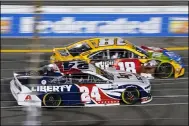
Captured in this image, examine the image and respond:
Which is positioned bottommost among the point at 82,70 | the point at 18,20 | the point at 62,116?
the point at 62,116

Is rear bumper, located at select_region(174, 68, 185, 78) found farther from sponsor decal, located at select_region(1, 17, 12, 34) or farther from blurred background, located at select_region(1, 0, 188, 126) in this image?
sponsor decal, located at select_region(1, 17, 12, 34)

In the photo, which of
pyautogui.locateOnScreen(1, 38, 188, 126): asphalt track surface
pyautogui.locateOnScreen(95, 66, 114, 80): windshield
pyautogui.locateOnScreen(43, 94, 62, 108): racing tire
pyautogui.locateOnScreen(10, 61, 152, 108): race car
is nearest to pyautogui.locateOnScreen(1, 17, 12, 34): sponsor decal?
pyautogui.locateOnScreen(1, 38, 188, 126): asphalt track surface

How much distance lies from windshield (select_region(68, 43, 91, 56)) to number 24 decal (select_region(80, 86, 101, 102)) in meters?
1.29

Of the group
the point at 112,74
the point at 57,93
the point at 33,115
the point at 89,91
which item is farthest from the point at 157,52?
the point at 33,115

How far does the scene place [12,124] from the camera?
2.69m

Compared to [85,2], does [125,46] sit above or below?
below

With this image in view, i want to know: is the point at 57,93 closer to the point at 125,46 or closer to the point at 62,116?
the point at 62,116

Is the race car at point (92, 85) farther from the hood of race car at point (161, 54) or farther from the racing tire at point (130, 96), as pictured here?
the hood of race car at point (161, 54)

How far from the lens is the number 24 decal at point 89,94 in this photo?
15.0 ft

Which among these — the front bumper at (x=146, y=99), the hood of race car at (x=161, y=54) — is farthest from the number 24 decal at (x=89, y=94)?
the hood of race car at (x=161, y=54)

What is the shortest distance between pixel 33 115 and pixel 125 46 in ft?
12.8

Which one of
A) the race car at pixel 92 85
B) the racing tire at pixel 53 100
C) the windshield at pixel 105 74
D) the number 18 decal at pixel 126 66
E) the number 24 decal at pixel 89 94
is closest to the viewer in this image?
the racing tire at pixel 53 100

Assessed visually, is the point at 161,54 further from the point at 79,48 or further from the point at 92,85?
the point at 92,85

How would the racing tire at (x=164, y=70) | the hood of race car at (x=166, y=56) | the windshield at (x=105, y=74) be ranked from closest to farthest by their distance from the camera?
the windshield at (x=105, y=74)
the racing tire at (x=164, y=70)
the hood of race car at (x=166, y=56)
